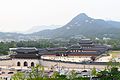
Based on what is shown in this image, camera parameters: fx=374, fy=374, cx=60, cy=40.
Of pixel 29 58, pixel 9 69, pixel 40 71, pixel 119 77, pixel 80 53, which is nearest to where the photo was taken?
pixel 119 77

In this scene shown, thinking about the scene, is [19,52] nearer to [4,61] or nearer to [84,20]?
[4,61]

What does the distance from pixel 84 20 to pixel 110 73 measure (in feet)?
375

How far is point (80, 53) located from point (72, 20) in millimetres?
107247

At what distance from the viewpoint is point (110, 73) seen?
878 inches

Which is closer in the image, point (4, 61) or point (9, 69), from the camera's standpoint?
point (9, 69)

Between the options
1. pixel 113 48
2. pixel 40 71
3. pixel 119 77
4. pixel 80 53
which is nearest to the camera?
pixel 119 77

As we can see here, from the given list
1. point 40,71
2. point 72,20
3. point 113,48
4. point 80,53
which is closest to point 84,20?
point 72,20

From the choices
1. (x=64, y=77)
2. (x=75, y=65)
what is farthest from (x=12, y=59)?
(x=64, y=77)

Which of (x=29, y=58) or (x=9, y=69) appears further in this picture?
(x=29, y=58)

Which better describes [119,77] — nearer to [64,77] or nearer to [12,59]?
[64,77]

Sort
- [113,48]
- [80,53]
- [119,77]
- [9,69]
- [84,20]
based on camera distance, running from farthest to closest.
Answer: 1. [84,20]
2. [113,48]
3. [80,53]
4. [9,69]
5. [119,77]

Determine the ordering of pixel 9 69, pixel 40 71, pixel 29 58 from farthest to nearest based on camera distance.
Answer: pixel 29 58
pixel 9 69
pixel 40 71

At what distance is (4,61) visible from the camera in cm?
3262

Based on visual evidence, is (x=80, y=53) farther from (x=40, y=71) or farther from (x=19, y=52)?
(x=40, y=71)
